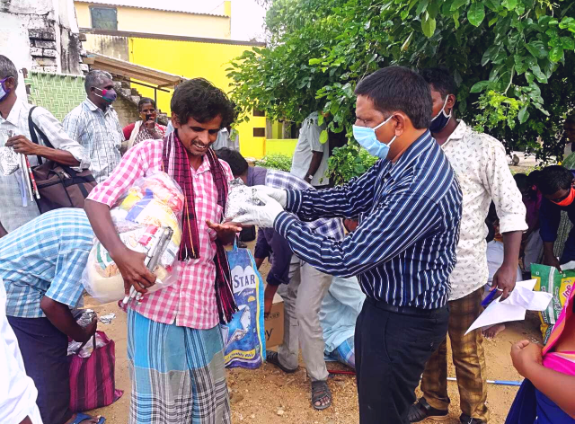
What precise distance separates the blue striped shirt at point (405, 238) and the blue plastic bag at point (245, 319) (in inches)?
33.0

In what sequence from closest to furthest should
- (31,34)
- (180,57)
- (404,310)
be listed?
(404,310) < (31,34) < (180,57)

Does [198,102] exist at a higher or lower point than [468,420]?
higher

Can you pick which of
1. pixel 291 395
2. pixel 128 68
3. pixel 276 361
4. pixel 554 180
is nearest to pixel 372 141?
pixel 291 395

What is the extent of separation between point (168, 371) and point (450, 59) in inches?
107

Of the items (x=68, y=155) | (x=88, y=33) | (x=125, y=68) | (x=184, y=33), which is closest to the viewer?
(x=68, y=155)

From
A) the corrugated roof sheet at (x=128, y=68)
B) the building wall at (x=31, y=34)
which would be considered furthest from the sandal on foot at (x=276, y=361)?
the corrugated roof sheet at (x=128, y=68)

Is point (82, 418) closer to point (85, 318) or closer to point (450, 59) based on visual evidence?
point (85, 318)

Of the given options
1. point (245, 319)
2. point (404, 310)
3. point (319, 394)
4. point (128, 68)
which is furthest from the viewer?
point (128, 68)

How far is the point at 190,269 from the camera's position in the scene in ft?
5.93

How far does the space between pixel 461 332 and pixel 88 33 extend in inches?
607

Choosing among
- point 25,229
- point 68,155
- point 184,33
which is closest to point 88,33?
point 184,33

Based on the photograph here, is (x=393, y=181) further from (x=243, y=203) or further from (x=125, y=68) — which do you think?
(x=125, y=68)

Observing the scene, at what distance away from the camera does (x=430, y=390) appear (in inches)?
112

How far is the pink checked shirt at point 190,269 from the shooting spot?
174 centimetres
